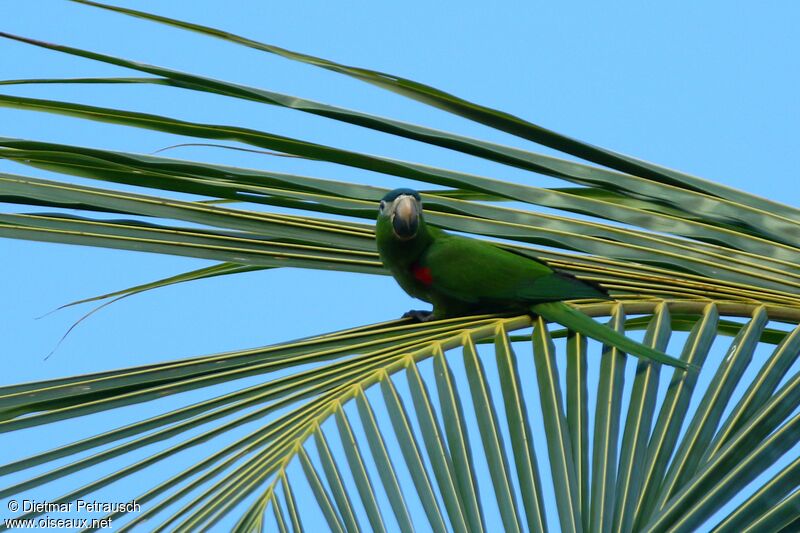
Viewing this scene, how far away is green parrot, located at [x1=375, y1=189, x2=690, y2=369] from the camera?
81.1 inches

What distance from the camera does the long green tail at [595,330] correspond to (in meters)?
1.69

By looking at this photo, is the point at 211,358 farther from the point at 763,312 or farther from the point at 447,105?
the point at 763,312

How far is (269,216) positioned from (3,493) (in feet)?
2.54

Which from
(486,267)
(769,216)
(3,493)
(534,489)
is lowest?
A: (534,489)

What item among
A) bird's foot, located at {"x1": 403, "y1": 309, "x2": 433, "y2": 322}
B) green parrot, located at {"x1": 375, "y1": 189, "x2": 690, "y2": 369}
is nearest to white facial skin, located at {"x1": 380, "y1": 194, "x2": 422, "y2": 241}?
green parrot, located at {"x1": 375, "y1": 189, "x2": 690, "y2": 369}

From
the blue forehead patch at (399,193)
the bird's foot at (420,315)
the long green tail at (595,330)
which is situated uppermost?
the blue forehead patch at (399,193)

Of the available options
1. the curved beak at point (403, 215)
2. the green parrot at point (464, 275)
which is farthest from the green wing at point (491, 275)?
the curved beak at point (403, 215)

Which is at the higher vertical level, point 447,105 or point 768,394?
point 447,105

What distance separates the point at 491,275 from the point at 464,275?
3.4 inches

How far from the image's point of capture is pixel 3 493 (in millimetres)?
1581

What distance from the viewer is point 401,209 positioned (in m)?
2.26

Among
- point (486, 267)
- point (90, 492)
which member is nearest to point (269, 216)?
point (486, 267)

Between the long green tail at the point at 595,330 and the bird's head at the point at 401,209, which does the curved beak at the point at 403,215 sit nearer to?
the bird's head at the point at 401,209

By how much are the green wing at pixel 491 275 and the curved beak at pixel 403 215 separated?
0.62 ft
